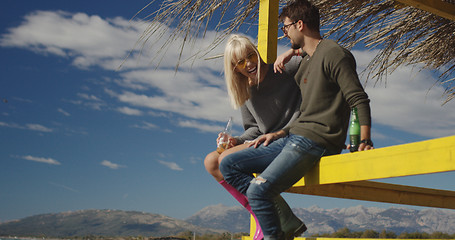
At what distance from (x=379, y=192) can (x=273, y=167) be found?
4.19 ft

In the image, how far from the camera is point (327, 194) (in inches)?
121

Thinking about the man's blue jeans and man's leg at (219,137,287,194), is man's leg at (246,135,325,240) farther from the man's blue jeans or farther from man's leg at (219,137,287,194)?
man's leg at (219,137,287,194)

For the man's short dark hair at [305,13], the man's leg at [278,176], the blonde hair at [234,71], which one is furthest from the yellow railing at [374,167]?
the man's short dark hair at [305,13]

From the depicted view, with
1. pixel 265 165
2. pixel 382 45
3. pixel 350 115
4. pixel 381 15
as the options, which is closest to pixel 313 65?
pixel 350 115

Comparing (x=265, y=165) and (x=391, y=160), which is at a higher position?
(x=265, y=165)

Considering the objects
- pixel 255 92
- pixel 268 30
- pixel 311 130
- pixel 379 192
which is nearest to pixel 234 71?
pixel 255 92

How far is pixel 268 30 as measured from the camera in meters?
3.28

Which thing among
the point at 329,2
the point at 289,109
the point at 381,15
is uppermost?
the point at 329,2

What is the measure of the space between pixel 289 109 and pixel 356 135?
466mm

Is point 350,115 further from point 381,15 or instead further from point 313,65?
point 381,15

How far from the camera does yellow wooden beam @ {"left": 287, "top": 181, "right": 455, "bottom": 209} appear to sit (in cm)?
300

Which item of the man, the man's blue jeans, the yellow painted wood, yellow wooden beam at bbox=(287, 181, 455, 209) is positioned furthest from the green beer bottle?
the yellow painted wood

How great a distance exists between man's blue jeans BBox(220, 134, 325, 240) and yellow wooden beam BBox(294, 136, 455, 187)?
0.09m

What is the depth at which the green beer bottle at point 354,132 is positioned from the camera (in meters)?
2.25
